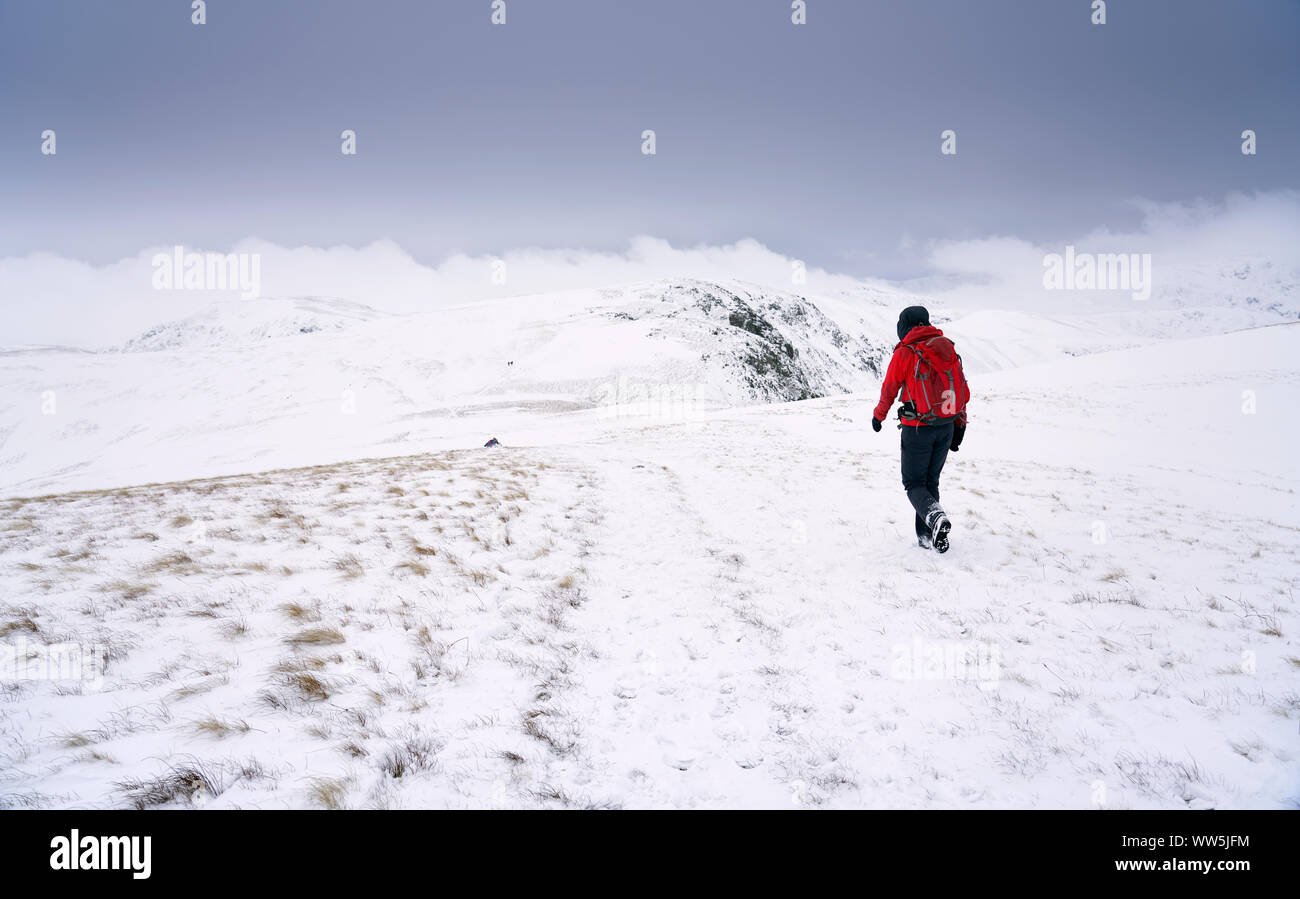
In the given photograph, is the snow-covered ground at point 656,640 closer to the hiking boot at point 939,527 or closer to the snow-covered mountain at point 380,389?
the hiking boot at point 939,527

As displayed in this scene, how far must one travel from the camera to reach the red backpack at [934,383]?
687 cm

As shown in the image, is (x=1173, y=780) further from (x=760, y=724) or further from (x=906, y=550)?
(x=906, y=550)

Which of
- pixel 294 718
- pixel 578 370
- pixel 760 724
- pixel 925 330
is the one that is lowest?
pixel 760 724

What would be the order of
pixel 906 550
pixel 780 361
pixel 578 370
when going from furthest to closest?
pixel 780 361 → pixel 578 370 → pixel 906 550

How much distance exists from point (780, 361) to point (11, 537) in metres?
94.9

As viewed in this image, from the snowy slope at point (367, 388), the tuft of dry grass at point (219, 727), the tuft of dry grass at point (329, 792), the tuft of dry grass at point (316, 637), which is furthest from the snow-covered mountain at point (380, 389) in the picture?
the tuft of dry grass at point (329, 792)

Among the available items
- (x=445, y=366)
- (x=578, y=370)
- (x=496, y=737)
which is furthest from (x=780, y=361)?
(x=496, y=737)

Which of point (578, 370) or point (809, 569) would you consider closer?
point (809, 569)

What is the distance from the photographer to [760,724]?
152 inches

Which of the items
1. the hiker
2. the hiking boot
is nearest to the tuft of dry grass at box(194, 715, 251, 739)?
the hiker

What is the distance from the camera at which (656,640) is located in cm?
520

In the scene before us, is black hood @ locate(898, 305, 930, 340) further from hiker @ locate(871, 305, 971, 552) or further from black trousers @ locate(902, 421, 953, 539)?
black trousers @ locate(902, 421, 953, 539)
